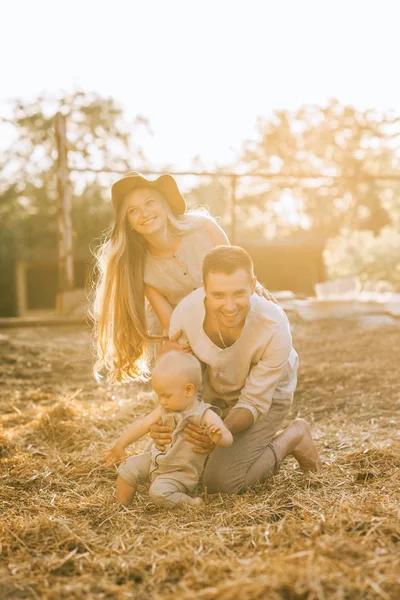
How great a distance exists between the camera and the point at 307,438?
3336 mm

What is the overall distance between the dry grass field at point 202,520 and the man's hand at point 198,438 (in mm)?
243

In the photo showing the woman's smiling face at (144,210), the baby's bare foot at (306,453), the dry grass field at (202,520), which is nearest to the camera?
the dry grass field at (202,520)

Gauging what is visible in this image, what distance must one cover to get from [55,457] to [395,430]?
1.93 m

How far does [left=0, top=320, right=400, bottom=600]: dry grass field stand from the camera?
199 centimetres

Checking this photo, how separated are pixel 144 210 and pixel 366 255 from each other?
2795cm

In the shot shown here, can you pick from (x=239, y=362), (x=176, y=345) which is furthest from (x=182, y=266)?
(x=239, y=362)

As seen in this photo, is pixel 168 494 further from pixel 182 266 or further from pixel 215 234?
pixel 215 234

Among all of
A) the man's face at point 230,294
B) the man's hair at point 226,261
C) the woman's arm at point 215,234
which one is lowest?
the man's face at point 230,294

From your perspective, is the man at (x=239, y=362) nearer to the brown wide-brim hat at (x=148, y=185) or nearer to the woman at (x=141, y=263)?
the woman at (x=141, y=263)

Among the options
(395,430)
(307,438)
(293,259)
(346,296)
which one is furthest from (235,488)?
(293,259)

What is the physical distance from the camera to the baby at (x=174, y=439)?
113 inches

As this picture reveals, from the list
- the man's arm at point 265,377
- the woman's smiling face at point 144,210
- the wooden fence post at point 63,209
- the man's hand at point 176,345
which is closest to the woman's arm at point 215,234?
the woman's smiling face at point 144,210

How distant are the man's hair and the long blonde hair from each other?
811mm

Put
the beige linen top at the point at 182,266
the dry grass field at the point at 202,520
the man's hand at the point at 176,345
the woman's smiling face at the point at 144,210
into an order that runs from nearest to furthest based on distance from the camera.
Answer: the dry grass field at the point at 202,520
the man's hand at the point at 176,345
the woman's smiling face at the point at 144,210
the beige linen top at the point at 182,266
